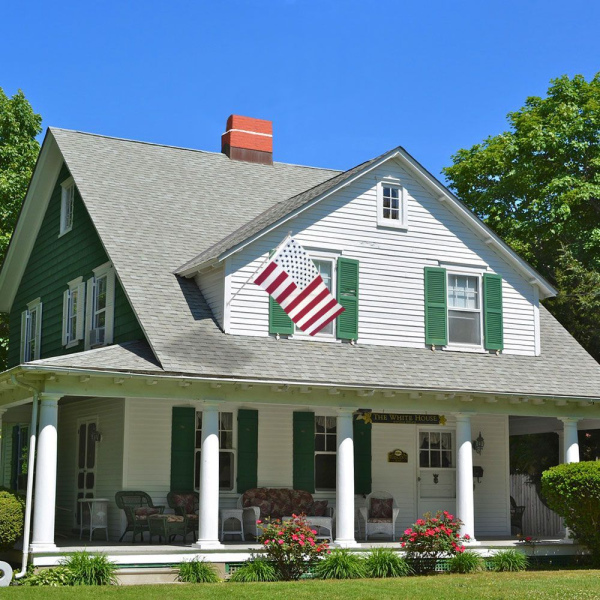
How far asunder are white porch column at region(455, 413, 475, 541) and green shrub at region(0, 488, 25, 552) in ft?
24.0

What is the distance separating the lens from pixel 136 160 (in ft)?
70.8

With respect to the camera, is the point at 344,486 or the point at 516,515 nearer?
the point at 344,486

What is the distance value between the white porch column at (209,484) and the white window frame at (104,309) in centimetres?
381

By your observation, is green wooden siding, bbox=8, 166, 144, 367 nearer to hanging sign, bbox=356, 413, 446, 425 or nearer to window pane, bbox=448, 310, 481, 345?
hanging sign, bbox=356, 413, 446, 425

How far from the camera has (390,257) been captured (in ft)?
61.2

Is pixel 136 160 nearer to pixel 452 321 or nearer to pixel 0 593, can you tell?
pixel 452 321

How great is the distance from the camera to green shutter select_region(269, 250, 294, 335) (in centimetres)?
1722

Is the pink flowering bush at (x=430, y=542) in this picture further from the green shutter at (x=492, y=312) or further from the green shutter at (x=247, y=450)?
the green shutter at (x=492, y=312)

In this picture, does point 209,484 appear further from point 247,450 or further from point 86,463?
point 86,463

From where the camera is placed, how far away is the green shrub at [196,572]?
14344 millimetres

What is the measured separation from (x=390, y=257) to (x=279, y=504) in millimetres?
5062

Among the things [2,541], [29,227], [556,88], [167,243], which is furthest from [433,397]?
[556,88]

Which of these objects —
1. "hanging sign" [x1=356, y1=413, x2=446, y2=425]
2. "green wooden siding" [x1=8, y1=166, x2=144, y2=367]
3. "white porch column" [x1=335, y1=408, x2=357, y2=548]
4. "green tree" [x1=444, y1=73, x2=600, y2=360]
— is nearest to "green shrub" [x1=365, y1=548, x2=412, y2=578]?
"white porch column" [x1=335, y1=408, x2=357, y2=548]

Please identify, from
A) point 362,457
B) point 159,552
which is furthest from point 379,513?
point 159,552
